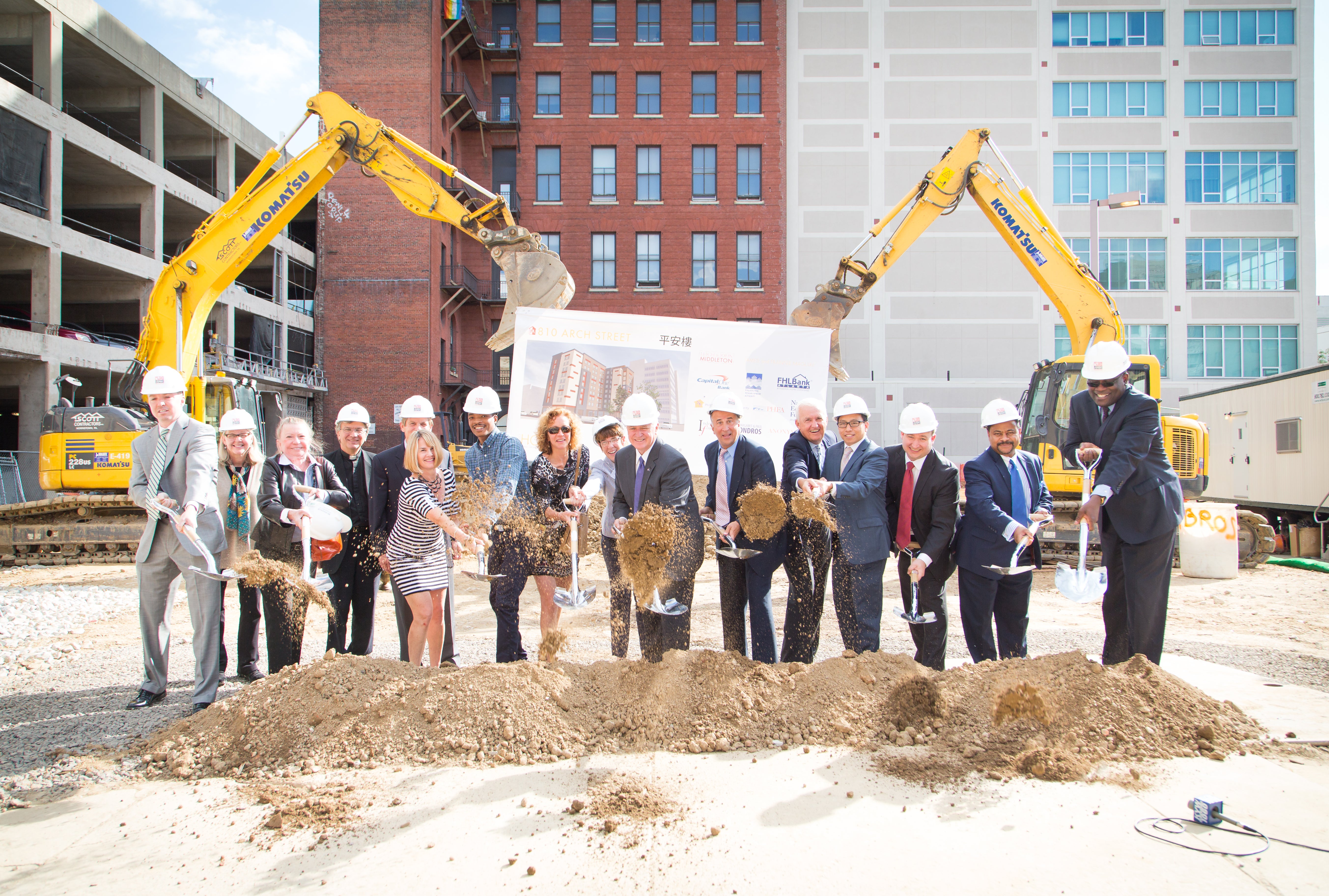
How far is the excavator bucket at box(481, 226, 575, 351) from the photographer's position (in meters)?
11.5

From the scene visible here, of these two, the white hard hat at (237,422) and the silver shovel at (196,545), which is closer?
the silver shovel at (196,545)

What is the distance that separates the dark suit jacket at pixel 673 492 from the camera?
199 inches

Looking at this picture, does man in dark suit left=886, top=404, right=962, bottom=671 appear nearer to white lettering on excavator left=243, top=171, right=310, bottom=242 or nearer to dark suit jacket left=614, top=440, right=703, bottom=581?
dark suit jacket left=614, top=440, right=703, bottom=581

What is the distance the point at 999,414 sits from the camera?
209 inches

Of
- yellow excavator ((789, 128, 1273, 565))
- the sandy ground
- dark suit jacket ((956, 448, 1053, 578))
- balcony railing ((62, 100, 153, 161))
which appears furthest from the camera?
balcony railing ((62, 100, 153, 161))

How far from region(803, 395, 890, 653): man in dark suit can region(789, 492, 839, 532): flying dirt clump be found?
48 millimetres

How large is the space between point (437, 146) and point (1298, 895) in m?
29.6

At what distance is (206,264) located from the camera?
11.0 metres

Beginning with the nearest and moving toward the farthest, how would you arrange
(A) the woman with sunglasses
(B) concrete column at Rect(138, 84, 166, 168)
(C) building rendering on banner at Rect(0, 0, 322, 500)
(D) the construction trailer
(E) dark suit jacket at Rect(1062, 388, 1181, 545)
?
(E) dark suit jacket at Rect(1062, 388, 1181, 545), (A) the woman with sunglasses, (D) the construction trailer, (C) building rendering on banner at Rect(0, 0, 322, 500), (B) concrete column at Rect(138, 84, 166, 168)

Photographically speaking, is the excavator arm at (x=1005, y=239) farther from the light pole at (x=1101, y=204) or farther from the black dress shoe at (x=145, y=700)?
the black dress shoe at (x=145, y=700)

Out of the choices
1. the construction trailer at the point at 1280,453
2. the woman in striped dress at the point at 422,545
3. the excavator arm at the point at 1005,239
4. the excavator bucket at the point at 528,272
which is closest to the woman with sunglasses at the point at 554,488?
the woman in striped dress at the point at 422,545

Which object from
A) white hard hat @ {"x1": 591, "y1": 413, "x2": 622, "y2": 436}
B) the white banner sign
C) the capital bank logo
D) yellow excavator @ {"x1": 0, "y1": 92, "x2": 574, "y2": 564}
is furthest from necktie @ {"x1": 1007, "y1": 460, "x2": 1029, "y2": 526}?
yellow excavator @ {"x1": 0, "y1": 92, "x2": 574, "y2": 564}

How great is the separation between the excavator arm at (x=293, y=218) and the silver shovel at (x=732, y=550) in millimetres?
6895

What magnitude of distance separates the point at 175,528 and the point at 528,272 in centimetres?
751
